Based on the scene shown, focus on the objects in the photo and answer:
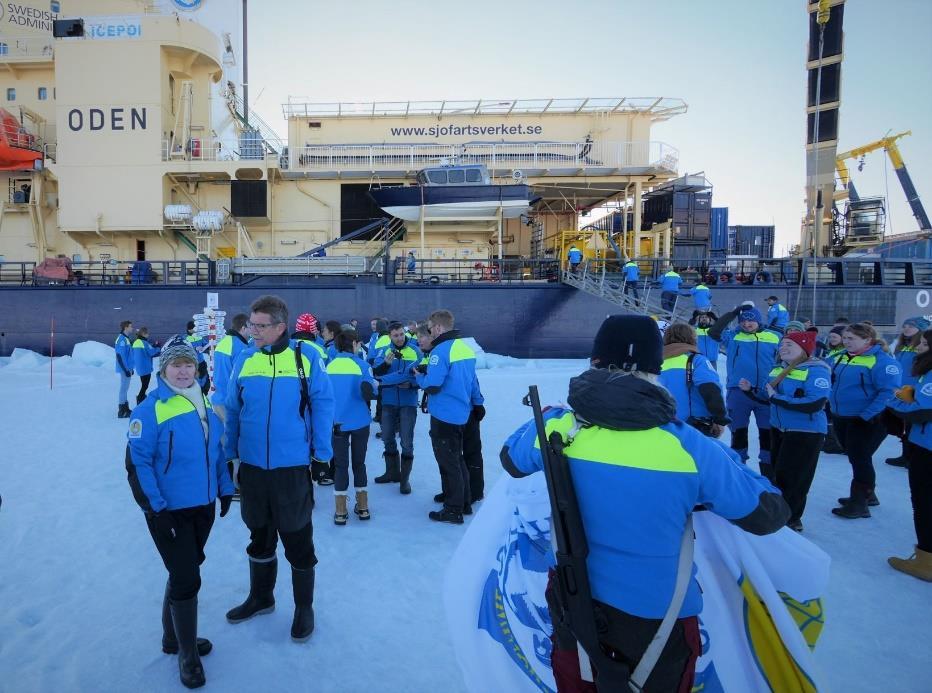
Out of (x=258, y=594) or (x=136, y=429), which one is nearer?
(x=136, y=429)

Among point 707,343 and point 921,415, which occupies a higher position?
point 707,343

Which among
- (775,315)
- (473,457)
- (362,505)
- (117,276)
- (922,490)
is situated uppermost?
(117,276)

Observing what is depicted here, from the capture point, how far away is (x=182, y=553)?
2500 millimetres

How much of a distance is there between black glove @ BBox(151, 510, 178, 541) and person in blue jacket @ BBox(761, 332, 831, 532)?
398cm

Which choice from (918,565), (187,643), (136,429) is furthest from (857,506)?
(136,429)

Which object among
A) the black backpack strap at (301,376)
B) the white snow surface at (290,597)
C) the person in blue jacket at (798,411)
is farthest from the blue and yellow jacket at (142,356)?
the person in blue jacket at (798,411)

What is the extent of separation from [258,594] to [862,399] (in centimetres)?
487

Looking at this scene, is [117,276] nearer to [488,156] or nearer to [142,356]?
[142,356]

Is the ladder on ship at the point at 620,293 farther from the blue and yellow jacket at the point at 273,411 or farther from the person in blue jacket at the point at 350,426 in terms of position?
the blue and yellow jacket at the point at 273,411

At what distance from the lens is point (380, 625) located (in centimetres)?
303

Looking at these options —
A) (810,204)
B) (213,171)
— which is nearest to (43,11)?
(213,171)

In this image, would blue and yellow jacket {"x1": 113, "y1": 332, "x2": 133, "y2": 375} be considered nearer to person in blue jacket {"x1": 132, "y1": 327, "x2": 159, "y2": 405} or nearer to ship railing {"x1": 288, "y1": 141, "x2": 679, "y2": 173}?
person in blue jacket {"x1": 132, "y1": 327, "x2": 159, "y2": 405}

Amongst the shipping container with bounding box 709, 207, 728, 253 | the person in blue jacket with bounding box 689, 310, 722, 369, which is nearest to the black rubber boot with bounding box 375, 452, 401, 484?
the person in blue jacket with bounding box 689, 310, 722, 369

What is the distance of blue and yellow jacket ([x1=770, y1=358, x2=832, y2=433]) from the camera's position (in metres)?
3.83
